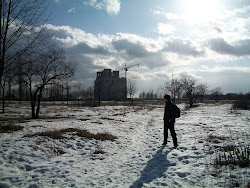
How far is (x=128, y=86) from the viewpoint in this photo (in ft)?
185

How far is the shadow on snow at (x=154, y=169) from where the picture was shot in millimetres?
3910

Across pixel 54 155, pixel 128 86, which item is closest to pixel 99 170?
pixel 54 155

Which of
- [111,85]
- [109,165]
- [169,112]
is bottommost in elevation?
[109,165]

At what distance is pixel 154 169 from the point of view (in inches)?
182

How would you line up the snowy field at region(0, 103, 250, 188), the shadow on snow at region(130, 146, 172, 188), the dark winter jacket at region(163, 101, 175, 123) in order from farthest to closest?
the dark winter jacket at region(163, 101, 175, 123)
the shadow on snow at region(130, 146, 172, 188)
the snowy field at region(0, 103, 250, 188)

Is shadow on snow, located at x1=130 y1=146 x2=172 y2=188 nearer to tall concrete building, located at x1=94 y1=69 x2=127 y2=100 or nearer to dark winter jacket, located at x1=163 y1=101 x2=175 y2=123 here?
dark winter jacket, located at x1=163 y1=101 x2=175 y2=123

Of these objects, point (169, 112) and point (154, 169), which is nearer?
point (154, 169)

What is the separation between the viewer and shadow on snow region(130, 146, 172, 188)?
391cm

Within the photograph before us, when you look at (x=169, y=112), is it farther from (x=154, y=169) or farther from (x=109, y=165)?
(x=109, y=165)

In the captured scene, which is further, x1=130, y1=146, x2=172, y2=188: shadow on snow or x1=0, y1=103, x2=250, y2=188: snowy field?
x1=130, y1=146, x2=172, y2=188: shadow on snow

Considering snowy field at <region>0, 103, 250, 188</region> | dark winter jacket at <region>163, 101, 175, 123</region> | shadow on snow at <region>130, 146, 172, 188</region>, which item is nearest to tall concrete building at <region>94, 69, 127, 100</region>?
dark winter jacket at <region>163, 101, 175, 123</region>

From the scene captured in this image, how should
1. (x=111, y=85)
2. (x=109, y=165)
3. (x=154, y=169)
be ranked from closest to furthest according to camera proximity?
1. (x=154, y=169)
2. (x=109, y=165)
3. (x=111, y=85)

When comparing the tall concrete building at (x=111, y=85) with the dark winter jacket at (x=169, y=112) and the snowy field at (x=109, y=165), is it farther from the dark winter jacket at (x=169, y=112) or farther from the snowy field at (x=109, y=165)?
the snowy field at (x=109, y=165)

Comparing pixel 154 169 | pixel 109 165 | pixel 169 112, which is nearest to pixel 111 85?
pixel 169 112
